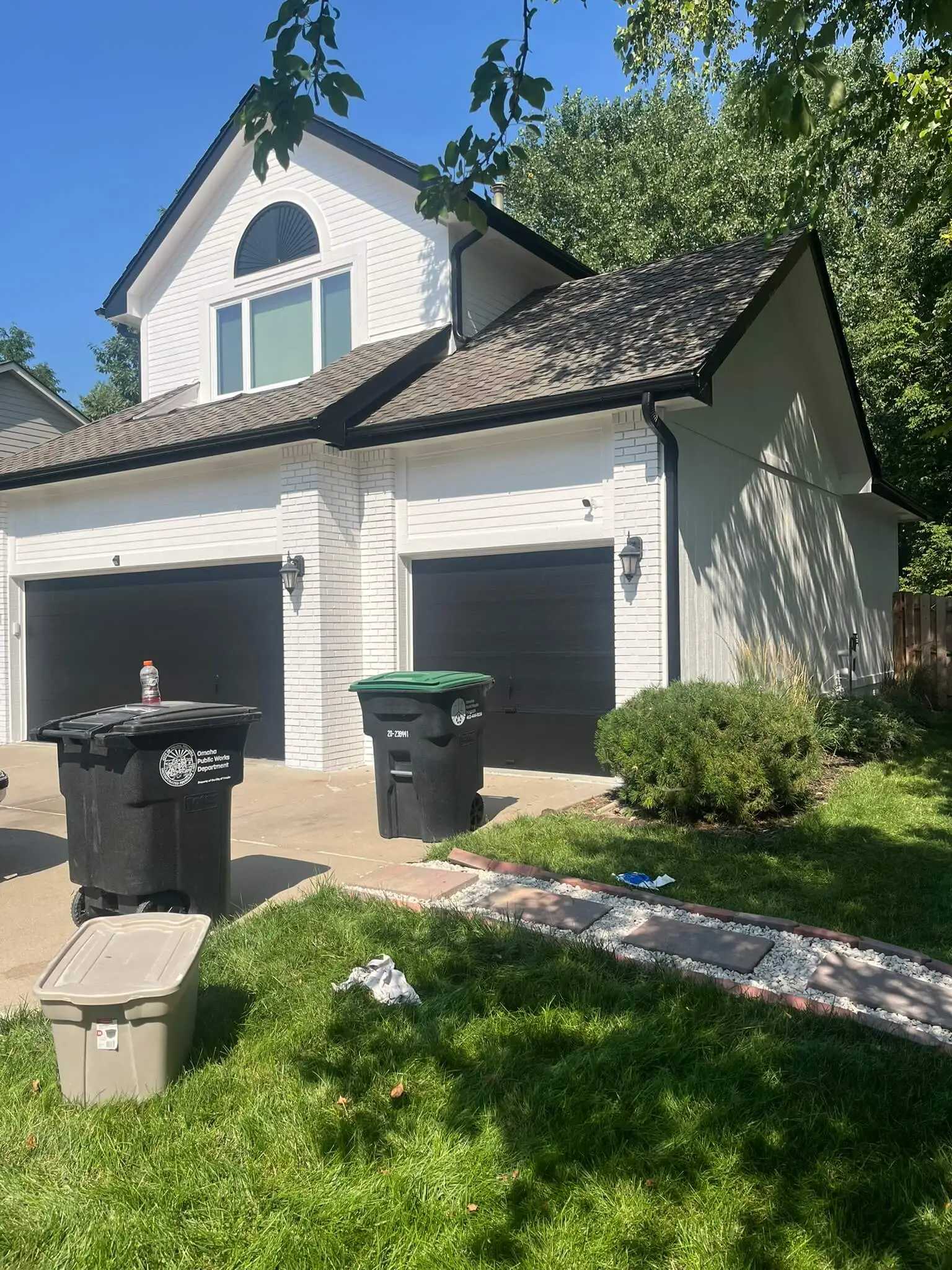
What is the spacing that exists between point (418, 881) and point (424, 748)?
1312 mm

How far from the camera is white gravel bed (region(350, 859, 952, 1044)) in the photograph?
4.18 meters

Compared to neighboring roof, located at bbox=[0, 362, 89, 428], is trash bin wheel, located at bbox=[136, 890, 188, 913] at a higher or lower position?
lower

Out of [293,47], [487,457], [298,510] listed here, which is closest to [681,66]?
[487,457]

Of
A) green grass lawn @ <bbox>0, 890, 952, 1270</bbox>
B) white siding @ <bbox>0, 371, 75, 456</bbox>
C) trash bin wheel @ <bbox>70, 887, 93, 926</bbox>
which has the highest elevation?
white siding @ <bbox>0, 371, 75, 456</bbox>

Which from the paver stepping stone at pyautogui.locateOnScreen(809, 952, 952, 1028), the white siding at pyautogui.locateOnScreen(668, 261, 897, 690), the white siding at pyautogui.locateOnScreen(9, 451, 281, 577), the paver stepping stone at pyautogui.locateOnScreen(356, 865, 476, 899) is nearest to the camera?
the paver stepping stone at pyautogui.locateOnScreen(809, 952, 952, 1028)

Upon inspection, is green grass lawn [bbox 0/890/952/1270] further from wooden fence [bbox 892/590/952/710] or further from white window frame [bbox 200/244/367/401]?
wooden fence [bbox 892/590/952/710]

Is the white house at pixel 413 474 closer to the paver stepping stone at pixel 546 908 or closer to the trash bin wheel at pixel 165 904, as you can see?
the paver stepping stone at pixel 546 908

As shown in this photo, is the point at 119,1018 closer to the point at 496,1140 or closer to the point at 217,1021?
the point at 217,1021

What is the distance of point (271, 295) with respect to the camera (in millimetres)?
13305

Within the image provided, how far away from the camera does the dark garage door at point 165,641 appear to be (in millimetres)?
11242

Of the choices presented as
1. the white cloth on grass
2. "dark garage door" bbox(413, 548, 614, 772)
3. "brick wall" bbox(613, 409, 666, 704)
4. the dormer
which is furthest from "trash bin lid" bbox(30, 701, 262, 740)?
the dormer

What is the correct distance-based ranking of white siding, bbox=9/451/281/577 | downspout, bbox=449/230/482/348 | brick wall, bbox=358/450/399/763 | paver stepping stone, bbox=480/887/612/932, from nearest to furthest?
1. paver stepping stone, bbox=480/887/612/932
2. brick wall, bbox=358/450/399/763
3. white siding, bbox=9/451/281/577
4. downspout, bbox=449/230/482/348

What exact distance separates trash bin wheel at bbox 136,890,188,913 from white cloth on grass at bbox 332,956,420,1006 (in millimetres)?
1104

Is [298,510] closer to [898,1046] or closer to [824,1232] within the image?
[898,1046]
